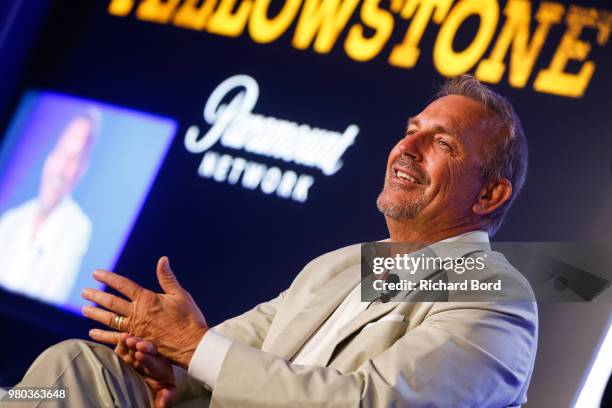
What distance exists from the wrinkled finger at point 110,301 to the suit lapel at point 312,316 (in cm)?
42

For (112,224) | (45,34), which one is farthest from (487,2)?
(45,34)

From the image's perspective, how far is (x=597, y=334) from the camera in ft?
11.0

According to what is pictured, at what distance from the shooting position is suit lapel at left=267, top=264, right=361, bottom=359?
221 cm

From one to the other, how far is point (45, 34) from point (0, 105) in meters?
0.53

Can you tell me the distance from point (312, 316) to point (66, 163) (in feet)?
9.63

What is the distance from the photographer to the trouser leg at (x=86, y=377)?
1.85 meters

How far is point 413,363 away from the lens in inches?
69.9

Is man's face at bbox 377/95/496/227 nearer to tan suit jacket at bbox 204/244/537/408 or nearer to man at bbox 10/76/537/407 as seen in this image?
man at bbox 10/76/537/407

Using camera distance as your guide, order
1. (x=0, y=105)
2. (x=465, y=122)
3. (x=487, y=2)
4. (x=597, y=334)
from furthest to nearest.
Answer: (x=0, y=105)
(x=487, y=2)
(x=597, y=334)
(x=465, y=122)

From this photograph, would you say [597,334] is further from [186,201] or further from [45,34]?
[45,34]

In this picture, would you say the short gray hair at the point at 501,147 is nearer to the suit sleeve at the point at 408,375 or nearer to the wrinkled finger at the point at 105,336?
the suit sleeve at the point at 408,375

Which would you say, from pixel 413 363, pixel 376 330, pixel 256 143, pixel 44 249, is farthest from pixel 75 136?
pixel 413 363

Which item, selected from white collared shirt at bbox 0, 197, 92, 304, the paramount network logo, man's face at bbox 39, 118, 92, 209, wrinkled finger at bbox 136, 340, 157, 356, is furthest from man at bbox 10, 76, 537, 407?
man's face at bbox 39, 118, 92, 209

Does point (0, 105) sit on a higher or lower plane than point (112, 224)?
higher
